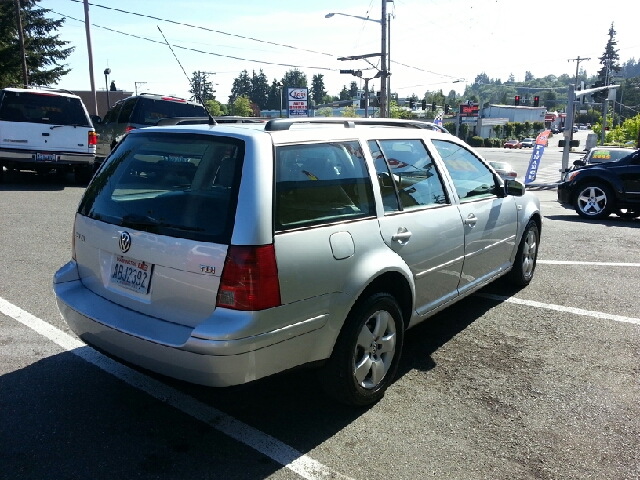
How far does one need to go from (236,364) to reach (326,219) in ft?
3.12

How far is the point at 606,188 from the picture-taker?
1149 centimetres

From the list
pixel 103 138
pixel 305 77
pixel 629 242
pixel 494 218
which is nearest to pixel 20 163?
pixel 103 138

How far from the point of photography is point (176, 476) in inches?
111

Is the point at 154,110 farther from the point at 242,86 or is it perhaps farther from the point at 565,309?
the point at 242,86

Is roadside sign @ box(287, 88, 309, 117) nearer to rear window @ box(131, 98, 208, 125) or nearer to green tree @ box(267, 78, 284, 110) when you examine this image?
rear window @ box(131, 98, 208, 125)

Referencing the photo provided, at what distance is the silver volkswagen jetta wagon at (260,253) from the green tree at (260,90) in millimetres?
140461

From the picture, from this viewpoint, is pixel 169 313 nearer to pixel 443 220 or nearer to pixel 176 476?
pixel 176 476

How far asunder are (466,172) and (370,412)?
7.79 ft

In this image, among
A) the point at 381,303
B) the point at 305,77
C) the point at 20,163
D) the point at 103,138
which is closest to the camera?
the point at 381,303

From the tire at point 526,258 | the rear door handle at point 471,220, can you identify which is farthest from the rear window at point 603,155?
the rear door handle at point 471,220

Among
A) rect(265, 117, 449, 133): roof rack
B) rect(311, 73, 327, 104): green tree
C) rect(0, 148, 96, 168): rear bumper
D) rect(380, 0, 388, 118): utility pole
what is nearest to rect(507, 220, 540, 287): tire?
rect(265, 117, 449, 133): roof rack

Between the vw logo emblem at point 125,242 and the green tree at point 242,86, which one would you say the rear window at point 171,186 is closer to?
the vw logo emblem at point 125,242

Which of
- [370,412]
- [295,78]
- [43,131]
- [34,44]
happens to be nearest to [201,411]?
[370,412]

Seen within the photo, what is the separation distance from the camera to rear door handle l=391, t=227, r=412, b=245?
3631 millimetres
